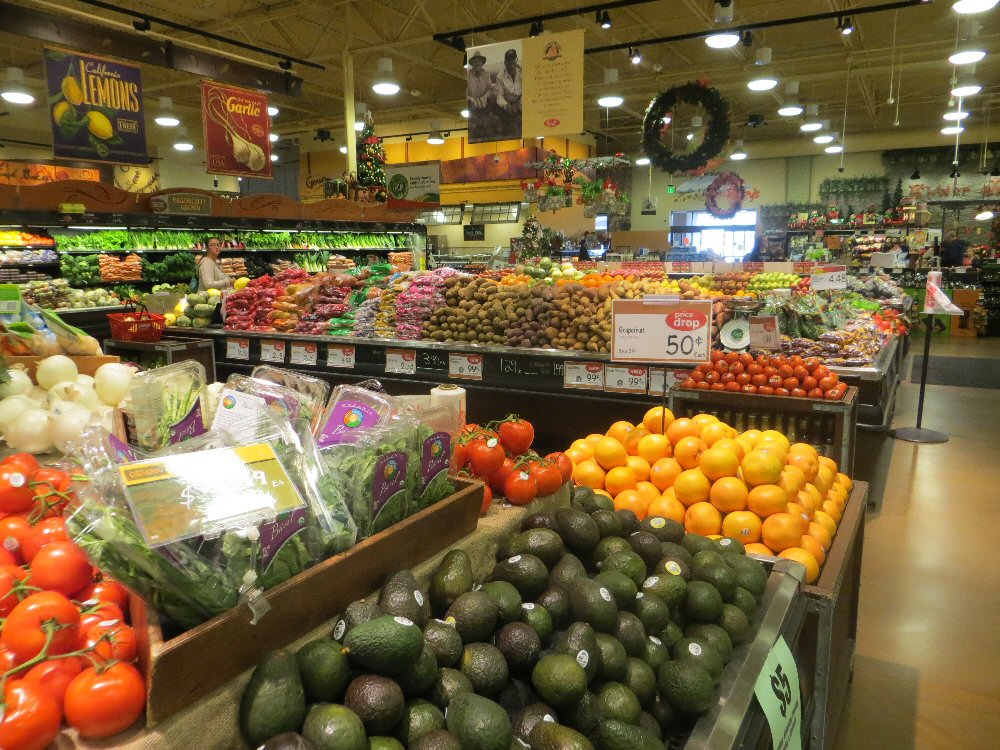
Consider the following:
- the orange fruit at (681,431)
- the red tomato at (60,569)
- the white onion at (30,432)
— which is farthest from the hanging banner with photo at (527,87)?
the red tomato at (60,569)

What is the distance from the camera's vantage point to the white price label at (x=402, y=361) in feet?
15.9

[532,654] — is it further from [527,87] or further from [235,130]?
[235,130]

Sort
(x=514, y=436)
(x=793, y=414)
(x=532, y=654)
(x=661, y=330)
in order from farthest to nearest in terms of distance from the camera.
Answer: (x=793, y=414)
(x=661, y=330)
(x=514, y=436)
(x=532, y=654)

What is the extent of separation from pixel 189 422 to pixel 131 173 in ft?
64.9

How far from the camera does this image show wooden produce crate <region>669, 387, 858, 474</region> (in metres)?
3.29

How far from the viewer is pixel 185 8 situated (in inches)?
435

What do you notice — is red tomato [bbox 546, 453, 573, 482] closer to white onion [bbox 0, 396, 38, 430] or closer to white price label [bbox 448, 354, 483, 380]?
white onion [bbox 0, 396, 38, 430]

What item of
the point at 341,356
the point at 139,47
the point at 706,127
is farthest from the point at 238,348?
the point at 139,47

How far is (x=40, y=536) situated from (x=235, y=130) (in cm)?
893

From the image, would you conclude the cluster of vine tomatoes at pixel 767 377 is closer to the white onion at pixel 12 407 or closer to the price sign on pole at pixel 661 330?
the price sign on pole at pixel 661 330

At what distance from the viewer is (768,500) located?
2.28 m

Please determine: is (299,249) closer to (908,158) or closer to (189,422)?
(189,422)

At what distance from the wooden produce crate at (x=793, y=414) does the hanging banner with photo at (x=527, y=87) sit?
Answer: 135 inches

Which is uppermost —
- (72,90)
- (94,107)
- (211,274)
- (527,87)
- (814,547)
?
(72,90)
